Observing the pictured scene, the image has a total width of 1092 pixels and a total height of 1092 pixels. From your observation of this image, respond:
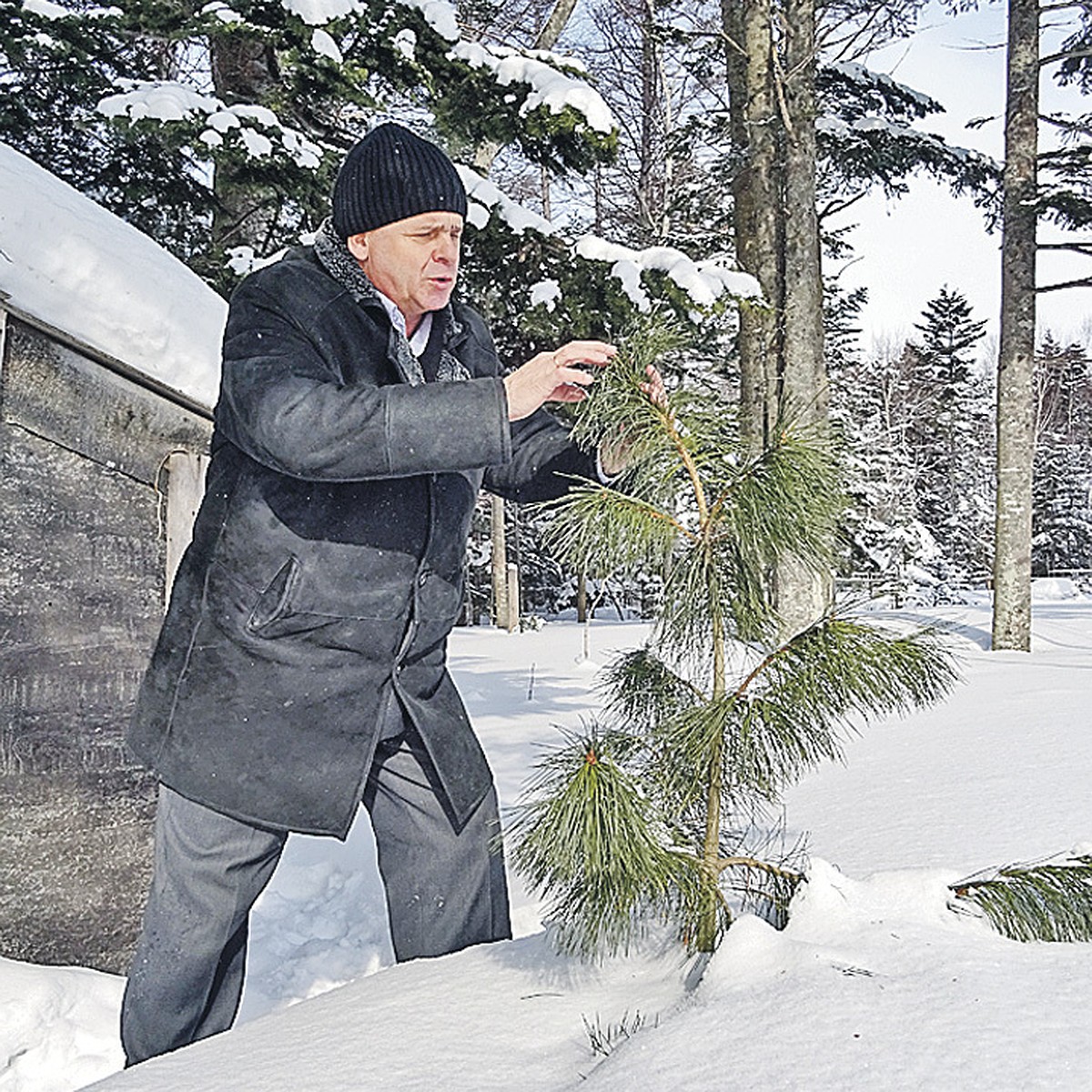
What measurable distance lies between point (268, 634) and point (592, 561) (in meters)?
0.64

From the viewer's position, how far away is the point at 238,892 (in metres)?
1.98

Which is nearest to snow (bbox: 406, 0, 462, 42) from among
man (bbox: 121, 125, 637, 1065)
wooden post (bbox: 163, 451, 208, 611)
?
wooden post (bbox: 163, 451, 208, 611)

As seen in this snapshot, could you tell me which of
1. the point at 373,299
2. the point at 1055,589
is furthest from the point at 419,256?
the point at 1055,589

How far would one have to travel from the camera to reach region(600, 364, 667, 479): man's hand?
5.11 ft

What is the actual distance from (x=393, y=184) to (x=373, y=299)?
0.20 metres

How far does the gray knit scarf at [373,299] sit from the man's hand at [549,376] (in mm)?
276

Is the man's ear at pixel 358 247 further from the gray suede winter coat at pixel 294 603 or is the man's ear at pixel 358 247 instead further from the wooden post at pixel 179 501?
the wooden post at pixel 179 501

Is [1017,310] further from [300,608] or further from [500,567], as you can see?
[500,567]

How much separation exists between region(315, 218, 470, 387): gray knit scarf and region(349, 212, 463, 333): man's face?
40 millimetres

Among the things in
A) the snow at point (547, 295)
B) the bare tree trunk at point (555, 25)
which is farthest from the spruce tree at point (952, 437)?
the snow at point (547, 295)

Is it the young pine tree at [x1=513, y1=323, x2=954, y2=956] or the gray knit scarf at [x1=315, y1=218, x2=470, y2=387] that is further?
the gray knit scarf at [x1=315, y1=218, x2=470, y2=387]

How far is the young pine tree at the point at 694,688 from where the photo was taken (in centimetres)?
141

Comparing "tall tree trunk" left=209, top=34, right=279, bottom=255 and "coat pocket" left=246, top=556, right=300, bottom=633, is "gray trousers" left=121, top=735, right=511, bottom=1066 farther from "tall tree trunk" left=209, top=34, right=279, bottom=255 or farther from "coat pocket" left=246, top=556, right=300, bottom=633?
"tall tree trunk" left=209, top=34, right=279, bottom=255

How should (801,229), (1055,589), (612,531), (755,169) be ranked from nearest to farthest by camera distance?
(612,531) < (801,229) < (755,169) < (1055,589)
